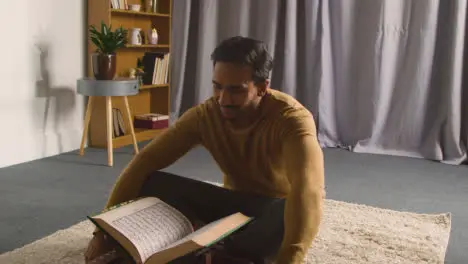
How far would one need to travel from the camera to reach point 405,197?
2.83 m

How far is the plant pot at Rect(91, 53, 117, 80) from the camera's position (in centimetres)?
331

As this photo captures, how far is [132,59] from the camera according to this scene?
4.09 meters

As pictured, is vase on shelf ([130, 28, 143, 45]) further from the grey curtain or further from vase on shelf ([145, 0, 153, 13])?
the grey curtain

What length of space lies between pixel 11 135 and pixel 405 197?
2220 mm

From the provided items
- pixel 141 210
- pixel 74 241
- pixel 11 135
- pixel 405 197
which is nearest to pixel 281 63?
pixel 405 197

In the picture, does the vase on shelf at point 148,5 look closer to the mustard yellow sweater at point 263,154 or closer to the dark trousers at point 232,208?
the mustard yellow sweater at point 263,154

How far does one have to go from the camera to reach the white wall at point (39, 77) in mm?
3182

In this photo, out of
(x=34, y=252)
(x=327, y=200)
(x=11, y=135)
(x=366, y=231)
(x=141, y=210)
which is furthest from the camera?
(x=11, y=135)

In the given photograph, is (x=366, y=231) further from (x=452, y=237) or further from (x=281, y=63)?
(x=281, y=63)

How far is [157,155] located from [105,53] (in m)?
1.84

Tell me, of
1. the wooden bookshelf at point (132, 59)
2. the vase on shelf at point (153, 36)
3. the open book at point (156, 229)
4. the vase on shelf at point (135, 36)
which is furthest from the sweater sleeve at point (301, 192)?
the vase on shelf at point (153, 36)

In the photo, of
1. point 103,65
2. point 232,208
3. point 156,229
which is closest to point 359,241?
point 232,208

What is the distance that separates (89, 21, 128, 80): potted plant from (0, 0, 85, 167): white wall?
0.99ft

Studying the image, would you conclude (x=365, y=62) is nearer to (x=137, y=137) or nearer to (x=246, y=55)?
(x=137, y=137)
